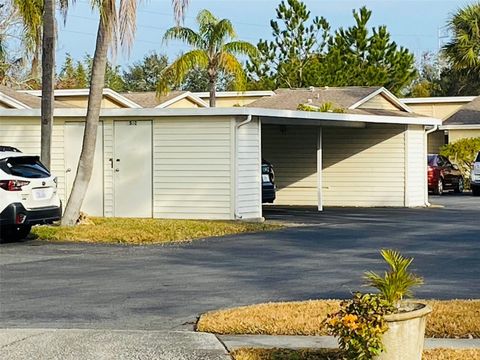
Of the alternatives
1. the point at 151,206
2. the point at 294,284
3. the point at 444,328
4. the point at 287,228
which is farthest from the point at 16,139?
the point at 444,328

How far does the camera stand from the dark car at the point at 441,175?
36.2 metres

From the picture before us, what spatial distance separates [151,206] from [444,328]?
558 inches

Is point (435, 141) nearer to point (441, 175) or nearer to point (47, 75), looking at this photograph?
point (441, 175)

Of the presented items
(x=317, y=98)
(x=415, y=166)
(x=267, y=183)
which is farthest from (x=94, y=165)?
(x=317, y=98)

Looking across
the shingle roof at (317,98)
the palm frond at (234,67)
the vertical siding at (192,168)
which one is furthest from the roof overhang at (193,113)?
the shingle roof at (317,98)

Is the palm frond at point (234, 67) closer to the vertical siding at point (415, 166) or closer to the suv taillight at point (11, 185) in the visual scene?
the vertical siding at point (415, 166)

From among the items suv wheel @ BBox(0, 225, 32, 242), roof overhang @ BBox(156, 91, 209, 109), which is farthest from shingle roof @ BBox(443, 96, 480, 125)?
suv wheel @ BBox(0, 225, 32, 242)

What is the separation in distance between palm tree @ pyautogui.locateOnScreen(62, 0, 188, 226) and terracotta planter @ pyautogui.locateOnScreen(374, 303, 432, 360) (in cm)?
1238

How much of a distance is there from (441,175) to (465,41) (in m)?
7.63

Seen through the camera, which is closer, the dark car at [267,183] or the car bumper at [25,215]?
the car bumper at [25,215]

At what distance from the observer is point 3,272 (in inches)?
556

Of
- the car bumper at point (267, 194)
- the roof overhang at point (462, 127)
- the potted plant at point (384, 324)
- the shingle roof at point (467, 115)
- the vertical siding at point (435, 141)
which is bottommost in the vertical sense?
the potted plant at point (384, 324)

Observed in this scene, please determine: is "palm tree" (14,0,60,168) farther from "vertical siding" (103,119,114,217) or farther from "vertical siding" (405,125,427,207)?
"vertical siding" (405,125,427,207)

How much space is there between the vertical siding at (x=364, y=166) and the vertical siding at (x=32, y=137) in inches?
372
